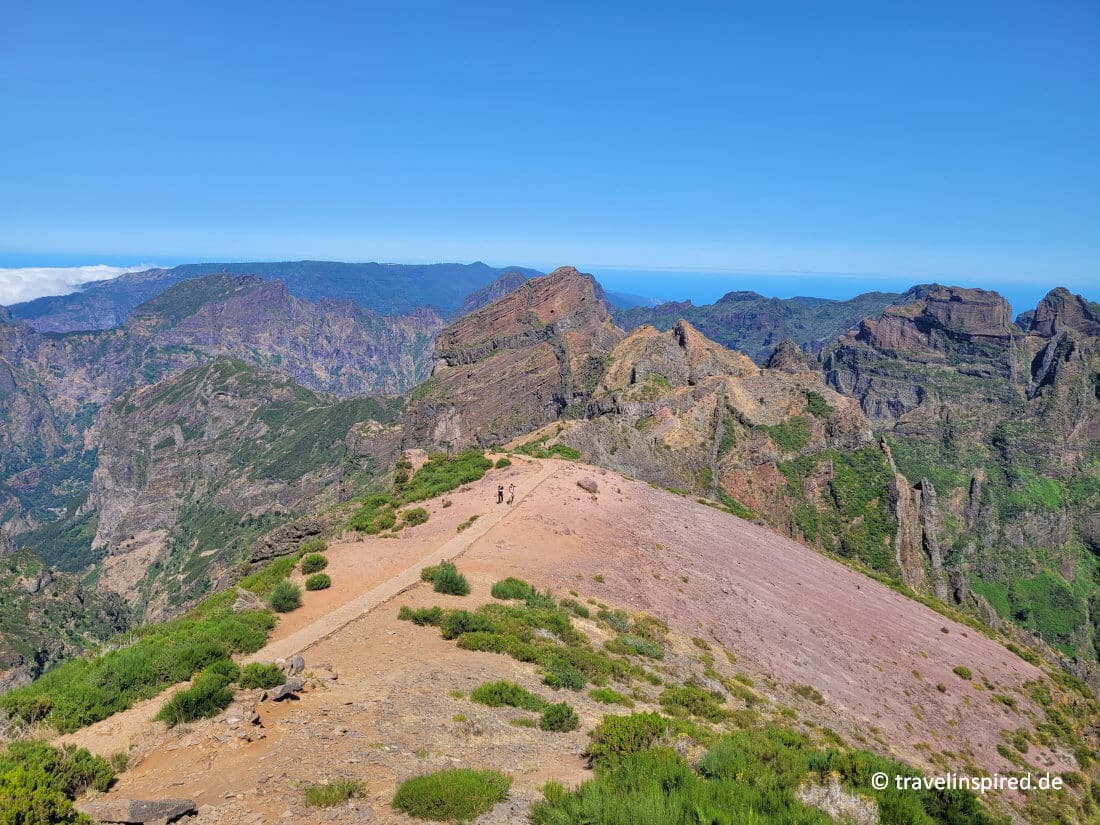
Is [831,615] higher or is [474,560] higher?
[474,560]

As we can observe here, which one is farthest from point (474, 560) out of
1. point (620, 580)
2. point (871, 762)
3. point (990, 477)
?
point (990, 477)

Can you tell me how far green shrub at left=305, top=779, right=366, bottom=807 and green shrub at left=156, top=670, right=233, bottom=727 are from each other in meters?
4.02

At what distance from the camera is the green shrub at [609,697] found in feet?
56.1

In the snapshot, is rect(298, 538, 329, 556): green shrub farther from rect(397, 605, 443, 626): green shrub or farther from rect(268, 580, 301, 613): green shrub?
rect(397, 605, 443, 626): green shrub

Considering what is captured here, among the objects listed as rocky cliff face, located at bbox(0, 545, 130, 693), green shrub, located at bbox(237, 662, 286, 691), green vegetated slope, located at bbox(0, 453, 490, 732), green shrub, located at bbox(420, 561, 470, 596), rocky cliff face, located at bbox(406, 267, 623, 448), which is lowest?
rocky cliff face, located at bbox(0, 545, 130, 693)

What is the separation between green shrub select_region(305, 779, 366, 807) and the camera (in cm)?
1016

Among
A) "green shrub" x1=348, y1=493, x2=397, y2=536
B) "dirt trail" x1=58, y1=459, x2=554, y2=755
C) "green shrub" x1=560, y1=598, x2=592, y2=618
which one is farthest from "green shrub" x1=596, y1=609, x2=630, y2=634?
"green shrub" x1=348, y1=493, x2=397, y2=536

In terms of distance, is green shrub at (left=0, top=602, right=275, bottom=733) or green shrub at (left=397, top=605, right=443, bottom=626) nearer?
green shrub at (left=0, top=602, right=275, bottom=733)

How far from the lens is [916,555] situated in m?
90.8

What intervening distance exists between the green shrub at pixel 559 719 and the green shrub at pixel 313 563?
580 inches

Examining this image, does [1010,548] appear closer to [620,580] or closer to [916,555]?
[916,555]

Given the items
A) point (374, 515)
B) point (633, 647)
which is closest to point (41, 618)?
point (374, 515)

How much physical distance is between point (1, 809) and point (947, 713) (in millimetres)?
34532

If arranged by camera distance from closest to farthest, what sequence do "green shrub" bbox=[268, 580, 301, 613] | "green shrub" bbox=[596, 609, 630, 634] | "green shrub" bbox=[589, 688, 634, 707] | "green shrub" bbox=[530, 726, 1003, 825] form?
"green shrub" bbox=[530, 726, 1003, 825], "green shrub" bbox=[589, 688, 634, 707], "green shrub" bbox=[268, 580, 301, 613], "green shrub" bbox=[596, 609, 630, 634]
